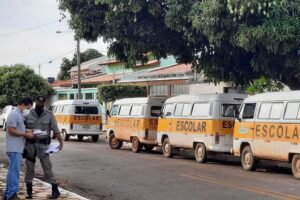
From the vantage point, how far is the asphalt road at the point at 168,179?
1159 centimetres

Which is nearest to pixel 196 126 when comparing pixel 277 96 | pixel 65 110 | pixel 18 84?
pixel 277 96

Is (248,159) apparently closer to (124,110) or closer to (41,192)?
(41,192)

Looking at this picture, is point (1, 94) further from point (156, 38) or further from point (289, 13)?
point (289, 13)

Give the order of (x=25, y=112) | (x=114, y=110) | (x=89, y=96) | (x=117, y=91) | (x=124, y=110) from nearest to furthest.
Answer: (x=25, y=112) → (x=124, y=110) → (x=114, y=110) → (x=117, y=91) → (x=89, y=96)

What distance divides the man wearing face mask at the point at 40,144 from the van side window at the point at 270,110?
6700 mm

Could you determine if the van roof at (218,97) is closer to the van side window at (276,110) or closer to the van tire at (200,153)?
the van tire at (200,153)

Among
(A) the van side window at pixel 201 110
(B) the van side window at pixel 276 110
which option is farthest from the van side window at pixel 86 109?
(B) the van side window at pixel 276 110

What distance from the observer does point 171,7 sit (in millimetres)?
17281

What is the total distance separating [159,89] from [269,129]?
2487 centimetres

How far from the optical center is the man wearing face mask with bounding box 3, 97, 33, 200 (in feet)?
32.6

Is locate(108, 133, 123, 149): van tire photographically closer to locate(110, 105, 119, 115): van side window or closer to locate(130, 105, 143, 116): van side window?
locate(110, 105, 119, 115): van side window

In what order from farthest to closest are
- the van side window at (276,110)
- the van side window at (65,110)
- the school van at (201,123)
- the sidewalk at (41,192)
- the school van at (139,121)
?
the van side window at (65,110) → the school van at (139,121) → the school van at (201,123) → the van side window at (276,110) → the sidewalk at (41,192)

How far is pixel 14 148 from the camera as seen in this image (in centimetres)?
1000

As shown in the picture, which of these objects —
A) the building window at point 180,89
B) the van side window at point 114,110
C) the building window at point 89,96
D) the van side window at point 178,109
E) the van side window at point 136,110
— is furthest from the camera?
the building window at point 89,96
